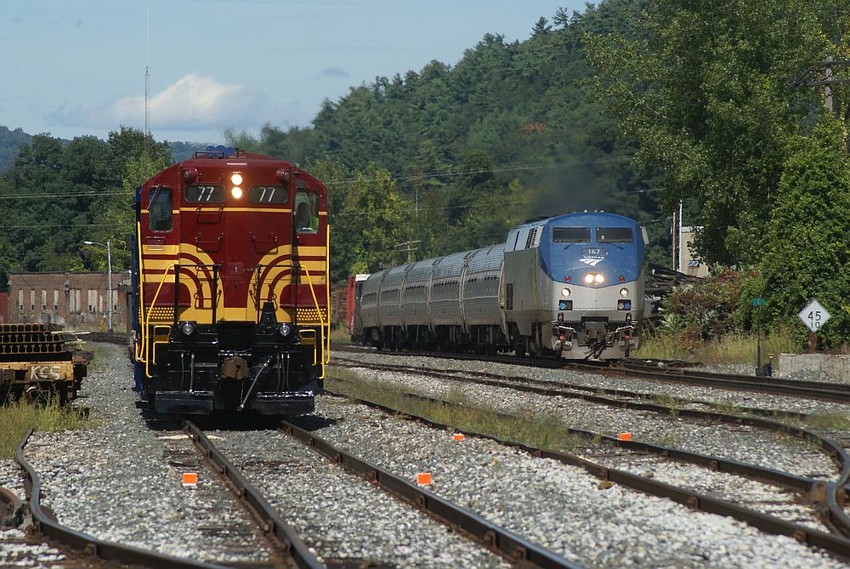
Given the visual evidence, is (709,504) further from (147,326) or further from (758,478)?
(147,326)

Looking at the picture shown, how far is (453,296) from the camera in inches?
1556

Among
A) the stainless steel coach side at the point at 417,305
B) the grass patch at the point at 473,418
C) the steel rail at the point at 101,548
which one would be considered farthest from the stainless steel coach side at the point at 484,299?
the steel rail at the point at 101,548

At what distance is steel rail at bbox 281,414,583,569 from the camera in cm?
741

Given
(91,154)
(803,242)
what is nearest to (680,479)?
(803,242)

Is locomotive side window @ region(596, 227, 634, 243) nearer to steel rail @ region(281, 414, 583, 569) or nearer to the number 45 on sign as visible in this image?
the number 45 on sign

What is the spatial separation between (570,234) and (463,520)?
2071cm

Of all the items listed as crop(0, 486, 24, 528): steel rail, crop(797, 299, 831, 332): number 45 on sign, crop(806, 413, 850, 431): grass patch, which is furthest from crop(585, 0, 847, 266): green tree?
crop(0, 486, 24, 528): steel rail

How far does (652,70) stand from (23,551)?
33.7 metres

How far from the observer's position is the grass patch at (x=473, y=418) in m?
14.4

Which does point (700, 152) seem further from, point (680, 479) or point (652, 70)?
point (680, 479)

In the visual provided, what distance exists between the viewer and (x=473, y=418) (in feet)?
55.3

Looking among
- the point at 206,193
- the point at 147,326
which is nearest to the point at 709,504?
the point at 147,326

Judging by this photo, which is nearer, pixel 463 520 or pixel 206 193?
pixel 463 520

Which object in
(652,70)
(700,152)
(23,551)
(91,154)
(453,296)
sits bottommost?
(23,551)
